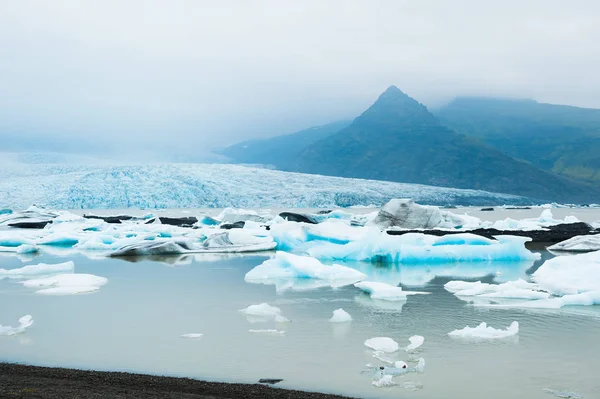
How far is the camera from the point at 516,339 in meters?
5.45

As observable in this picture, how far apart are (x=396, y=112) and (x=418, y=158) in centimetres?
2478

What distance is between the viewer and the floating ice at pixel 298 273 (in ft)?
32.3

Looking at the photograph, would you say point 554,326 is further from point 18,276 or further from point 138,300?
point 18,276

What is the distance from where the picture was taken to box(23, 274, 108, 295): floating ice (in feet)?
28.2

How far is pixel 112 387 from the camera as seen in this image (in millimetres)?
3838

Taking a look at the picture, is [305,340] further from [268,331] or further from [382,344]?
[382,344]

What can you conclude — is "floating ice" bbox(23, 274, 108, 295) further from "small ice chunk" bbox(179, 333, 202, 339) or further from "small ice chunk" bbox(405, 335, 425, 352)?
"small ice chunk" bbox(405, 335, 425, 352)

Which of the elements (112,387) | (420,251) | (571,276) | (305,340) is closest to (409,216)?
(420,251)

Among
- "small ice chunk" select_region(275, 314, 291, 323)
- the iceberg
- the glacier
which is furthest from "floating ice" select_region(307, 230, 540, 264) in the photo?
the glacier

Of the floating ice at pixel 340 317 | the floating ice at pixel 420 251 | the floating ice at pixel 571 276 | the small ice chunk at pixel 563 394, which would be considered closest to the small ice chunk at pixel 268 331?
the floating ice at pixel 340 317

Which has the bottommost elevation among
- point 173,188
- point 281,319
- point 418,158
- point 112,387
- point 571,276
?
point 418,158

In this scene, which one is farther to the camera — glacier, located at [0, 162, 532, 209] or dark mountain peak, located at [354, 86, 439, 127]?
dark mountain peak, located at [354, 86, 439, 127]

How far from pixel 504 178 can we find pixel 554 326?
10900cm

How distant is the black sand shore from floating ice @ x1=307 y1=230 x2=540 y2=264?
906cm
